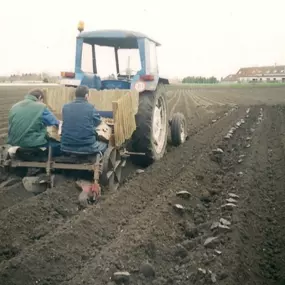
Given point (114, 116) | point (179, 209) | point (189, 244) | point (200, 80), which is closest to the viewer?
point (189, 244)

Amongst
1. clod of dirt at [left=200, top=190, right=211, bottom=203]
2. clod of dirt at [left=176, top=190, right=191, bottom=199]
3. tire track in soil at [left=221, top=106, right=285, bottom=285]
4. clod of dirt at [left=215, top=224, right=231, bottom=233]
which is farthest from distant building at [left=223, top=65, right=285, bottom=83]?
clod of dirt at [left=215, top=224, right=231, bottom=233]

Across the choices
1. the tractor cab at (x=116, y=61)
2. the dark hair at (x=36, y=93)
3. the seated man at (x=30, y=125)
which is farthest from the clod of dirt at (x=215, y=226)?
the tractor cab at (x=116, y=61)

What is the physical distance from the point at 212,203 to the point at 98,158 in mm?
1422

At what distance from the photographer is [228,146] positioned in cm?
946

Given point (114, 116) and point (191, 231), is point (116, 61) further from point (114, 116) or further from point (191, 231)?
point (191, 231)

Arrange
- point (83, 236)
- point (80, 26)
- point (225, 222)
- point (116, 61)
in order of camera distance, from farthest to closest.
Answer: point (116, 61), point (80, 26), point (225, 222), point (83, 236)

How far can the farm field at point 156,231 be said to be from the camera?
346 centimetres

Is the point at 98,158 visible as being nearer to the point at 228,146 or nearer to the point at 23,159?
the point at 23,159

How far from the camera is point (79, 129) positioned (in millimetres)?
5652

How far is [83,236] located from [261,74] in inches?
3795

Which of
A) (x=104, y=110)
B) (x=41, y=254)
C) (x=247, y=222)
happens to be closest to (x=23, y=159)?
(x=104, y=110)

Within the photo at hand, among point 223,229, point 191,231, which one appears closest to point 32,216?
point 191,231

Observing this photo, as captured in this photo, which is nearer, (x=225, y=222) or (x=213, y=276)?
(x=213, y=276)

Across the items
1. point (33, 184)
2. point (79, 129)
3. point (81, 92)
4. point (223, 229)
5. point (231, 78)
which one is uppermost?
point (231, 78)
